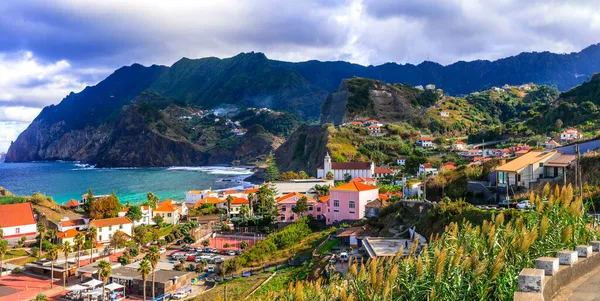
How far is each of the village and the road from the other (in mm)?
10454

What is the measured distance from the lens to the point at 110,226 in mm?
42062

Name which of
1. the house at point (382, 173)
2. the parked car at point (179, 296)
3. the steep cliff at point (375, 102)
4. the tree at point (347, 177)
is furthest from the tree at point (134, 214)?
the steep cliff at point (375, 102)

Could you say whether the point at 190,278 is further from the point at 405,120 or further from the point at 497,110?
the point at 497,110

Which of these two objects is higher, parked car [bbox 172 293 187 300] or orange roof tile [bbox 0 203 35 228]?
orange roof tile [bbox 0 203 35 228]

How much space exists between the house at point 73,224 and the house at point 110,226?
2.66 m

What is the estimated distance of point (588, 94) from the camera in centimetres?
9294

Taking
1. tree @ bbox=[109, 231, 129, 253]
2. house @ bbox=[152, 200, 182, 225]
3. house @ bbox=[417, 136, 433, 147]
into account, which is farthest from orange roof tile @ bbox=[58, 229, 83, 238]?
house @ bbox=[417, 136, 433, 147]

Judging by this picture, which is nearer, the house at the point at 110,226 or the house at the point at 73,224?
the house at the point at 110,226

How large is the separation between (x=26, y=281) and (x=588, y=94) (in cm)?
10233

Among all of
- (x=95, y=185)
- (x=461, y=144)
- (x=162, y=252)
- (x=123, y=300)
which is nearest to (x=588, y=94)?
(x=461, y=144)

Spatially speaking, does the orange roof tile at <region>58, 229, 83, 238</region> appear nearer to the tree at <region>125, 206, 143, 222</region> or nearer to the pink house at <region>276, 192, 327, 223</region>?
the tree at <region>125, 206, 143, 222</region>

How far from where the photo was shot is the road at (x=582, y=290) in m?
6.62

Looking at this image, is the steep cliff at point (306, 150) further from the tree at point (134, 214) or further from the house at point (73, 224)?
the house at point (73, 224)

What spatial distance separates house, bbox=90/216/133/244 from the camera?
135ft
